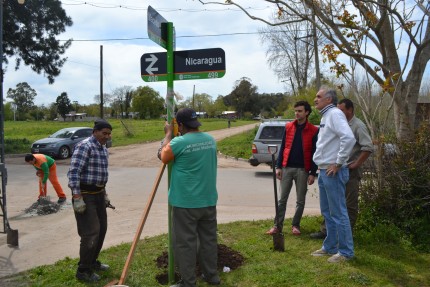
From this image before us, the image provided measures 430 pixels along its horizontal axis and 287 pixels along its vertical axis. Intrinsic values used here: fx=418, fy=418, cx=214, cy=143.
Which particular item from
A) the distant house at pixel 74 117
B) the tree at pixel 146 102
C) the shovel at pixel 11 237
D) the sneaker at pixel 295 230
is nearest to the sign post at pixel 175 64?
the sneaker at pixel 295 230

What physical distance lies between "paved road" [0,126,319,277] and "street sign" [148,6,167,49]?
3.24 meters

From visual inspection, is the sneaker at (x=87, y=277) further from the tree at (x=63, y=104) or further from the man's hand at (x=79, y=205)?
the tree at (x=63, y=104)

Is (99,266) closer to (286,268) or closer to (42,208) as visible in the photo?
(286,268)

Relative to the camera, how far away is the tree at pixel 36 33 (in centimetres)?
2303

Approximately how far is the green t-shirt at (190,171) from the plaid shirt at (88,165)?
41.5 inches

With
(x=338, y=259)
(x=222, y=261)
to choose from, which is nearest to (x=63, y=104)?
(x=222, y=261)

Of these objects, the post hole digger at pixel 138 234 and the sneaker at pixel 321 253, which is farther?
the sneaker at pixel 321 253

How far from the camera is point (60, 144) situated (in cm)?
1916

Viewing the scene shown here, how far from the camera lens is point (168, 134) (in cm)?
422

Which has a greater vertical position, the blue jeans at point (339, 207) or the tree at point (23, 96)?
the tree at point (23, 96)

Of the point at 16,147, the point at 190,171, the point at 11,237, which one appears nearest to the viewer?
the point at 190,171

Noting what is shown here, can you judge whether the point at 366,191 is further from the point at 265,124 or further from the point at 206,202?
the point at 265,124

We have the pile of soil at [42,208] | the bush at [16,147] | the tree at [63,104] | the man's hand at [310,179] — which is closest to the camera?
the man's hand at [310,179]

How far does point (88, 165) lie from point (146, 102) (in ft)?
285
